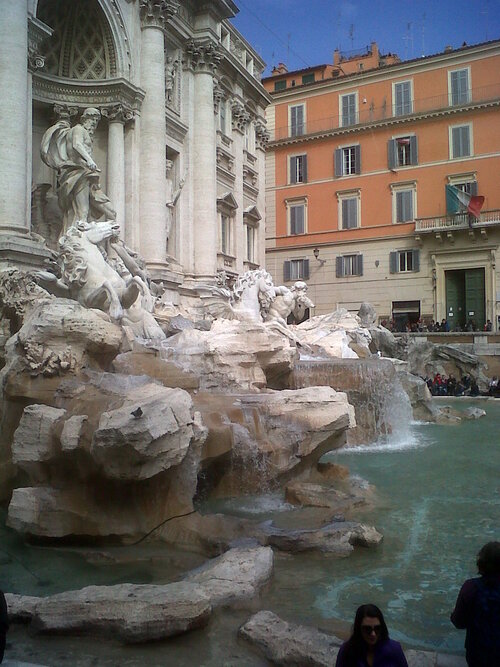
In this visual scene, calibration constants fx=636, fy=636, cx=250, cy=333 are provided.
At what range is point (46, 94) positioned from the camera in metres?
14.2

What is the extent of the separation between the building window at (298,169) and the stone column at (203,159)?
11.1m

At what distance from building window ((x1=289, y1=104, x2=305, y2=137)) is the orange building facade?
5 cm

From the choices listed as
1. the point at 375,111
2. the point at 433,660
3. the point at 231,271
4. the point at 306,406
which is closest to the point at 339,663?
the point at 433,660

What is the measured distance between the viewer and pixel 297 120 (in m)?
29.6

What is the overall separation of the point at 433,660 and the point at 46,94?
47.0 ft

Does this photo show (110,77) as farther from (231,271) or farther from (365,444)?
(365,444)

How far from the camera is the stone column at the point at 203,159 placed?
18.2 meters

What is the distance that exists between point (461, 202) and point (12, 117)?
61.4ft

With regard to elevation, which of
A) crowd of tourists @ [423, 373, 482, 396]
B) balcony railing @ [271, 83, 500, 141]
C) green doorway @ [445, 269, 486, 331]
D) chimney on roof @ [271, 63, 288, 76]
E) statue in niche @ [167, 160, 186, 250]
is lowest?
crowd of tourists @ [423, 373, 482, 396]

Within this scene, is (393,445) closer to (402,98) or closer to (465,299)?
(465,299)

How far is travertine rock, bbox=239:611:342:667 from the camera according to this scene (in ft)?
9.74

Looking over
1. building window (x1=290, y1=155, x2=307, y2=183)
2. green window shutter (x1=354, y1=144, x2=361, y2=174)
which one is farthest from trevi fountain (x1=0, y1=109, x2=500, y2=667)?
building window (x1=290, y1=155, x2=307, y2=183)

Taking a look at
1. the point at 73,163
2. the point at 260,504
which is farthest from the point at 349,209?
the point at 260,504

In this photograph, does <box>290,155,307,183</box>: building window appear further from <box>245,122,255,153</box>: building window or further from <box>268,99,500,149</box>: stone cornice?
<box>245,122,255,153</box>: building window
